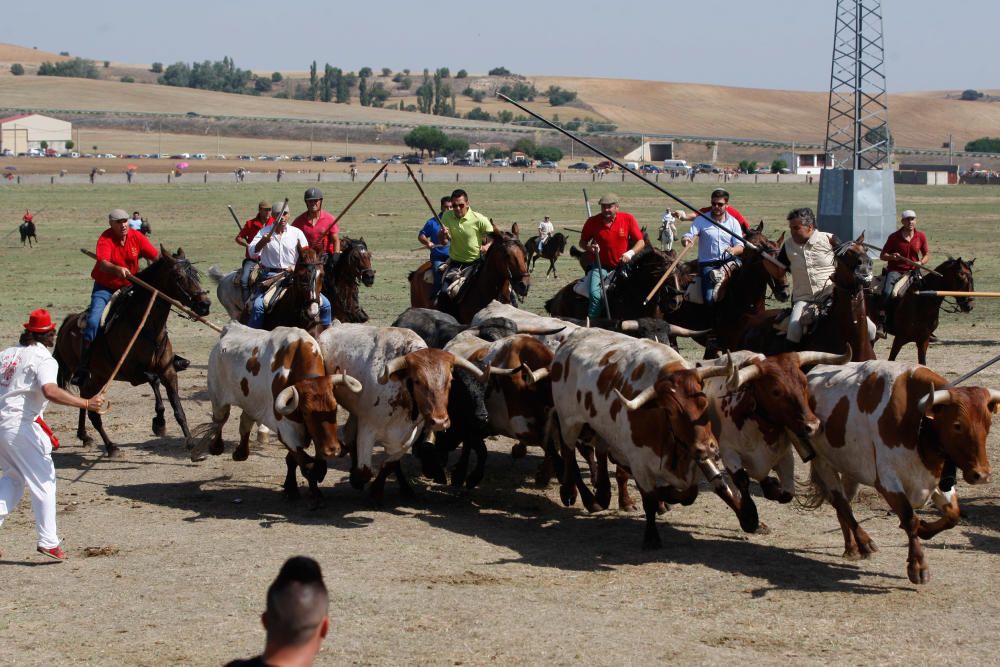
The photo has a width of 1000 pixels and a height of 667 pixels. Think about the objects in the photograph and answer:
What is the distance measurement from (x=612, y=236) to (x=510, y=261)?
4.38 ft

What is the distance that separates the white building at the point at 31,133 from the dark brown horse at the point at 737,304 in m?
117

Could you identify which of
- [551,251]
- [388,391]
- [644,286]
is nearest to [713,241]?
[644,286]

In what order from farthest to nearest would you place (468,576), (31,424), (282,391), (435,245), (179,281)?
(435,245)
(179,281)
(282,391)
(31,424)
(468,576)

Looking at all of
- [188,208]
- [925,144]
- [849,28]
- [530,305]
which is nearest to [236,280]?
[530,305]

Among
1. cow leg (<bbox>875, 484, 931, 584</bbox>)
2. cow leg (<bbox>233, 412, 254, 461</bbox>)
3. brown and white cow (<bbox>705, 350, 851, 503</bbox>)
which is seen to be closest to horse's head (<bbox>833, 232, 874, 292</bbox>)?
brown and white cow (<bbox>705, 350, 851, 503</bbox>)

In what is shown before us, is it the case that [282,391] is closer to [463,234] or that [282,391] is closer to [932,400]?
[932,400]

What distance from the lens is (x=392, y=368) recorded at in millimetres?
10406

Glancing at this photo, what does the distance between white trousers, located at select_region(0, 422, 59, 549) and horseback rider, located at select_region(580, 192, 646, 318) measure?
736 centimetres

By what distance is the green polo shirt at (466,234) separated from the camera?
1562 centimetres

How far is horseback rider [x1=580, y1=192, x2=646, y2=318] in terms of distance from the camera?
15.0 metres

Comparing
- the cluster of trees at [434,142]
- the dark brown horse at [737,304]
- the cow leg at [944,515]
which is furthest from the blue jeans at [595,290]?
the cluster of trees at [434,142]

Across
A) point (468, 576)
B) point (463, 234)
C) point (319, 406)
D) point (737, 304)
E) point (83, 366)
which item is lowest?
point (468, 576)

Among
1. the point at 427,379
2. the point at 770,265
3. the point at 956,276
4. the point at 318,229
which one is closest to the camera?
the point at 427,379

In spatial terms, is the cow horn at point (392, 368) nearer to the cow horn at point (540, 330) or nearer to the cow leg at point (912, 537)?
the cow horn at point (540, 330)
